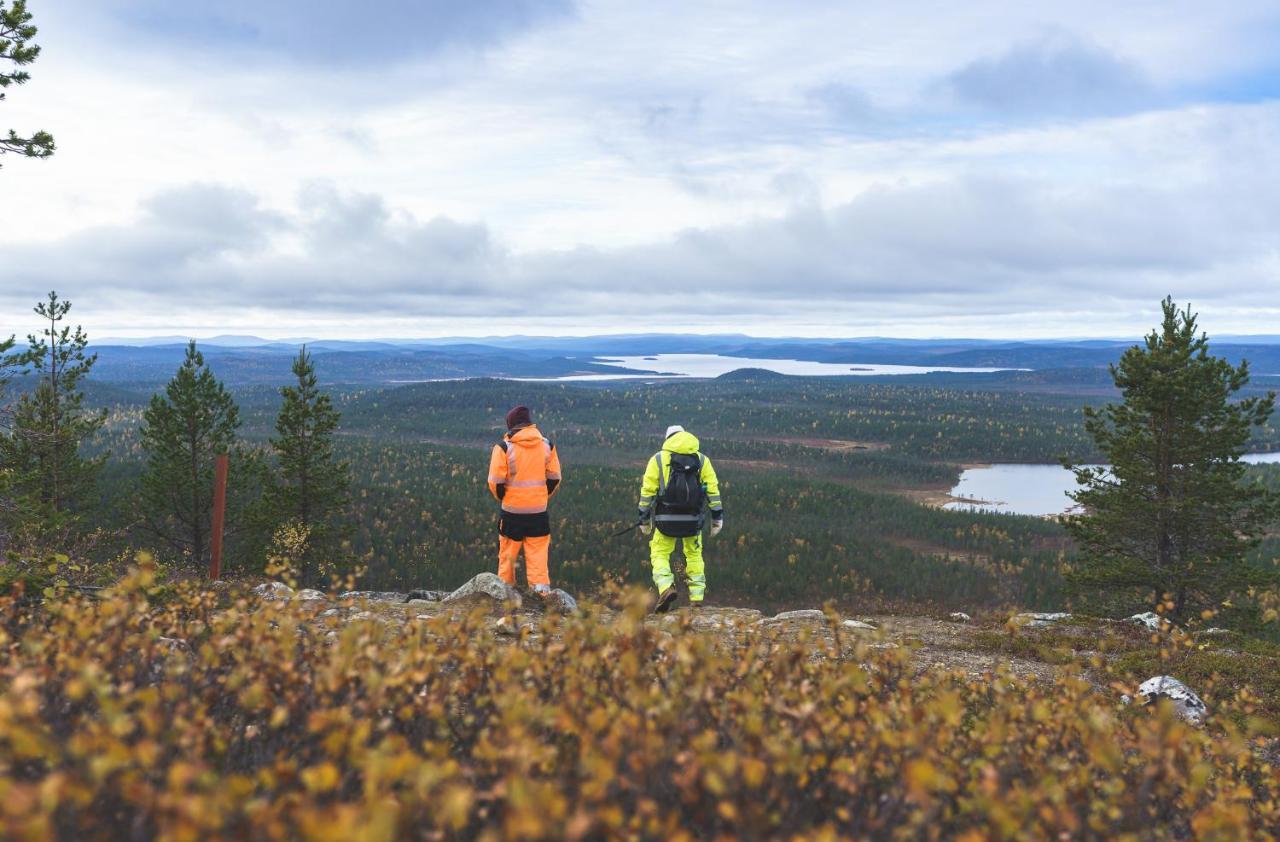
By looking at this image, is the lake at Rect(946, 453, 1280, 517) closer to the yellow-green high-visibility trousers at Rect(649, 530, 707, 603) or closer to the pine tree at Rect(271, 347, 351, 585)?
the pine tree at Rect(271, 347, 351, 585)

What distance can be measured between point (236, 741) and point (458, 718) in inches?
46.4

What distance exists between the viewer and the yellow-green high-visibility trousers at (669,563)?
12383 millimetres

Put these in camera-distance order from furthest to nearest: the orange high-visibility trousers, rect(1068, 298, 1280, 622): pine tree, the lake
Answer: the lake < rect(1068, 298, 1280, 622): pine tree < the orange high-visibility trousers

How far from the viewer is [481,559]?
45250mm

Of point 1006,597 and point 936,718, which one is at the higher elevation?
point 936,718

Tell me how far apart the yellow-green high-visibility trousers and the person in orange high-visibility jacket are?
1849mm

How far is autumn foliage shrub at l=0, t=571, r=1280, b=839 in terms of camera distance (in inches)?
103

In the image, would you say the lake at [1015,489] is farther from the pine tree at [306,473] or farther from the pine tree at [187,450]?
the pine tree at [187,450]

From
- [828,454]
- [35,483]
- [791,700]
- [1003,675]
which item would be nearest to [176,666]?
[791,700]

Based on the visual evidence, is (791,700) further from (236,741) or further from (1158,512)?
(1158,512)

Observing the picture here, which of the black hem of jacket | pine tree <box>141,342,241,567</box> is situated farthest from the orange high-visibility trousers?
pine tree <box>141,342,241,567</box>

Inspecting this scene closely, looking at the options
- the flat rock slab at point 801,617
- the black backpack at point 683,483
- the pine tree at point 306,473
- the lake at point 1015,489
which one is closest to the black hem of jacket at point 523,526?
the black backpack at point 683,483

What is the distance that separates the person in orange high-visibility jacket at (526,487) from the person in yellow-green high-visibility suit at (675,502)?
5.59 ft

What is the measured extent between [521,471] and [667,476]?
7.92 feet
